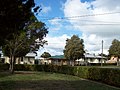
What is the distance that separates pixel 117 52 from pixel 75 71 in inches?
2275

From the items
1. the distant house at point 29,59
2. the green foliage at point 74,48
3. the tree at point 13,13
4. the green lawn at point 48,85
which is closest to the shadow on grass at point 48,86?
the green lawn at point 48,85

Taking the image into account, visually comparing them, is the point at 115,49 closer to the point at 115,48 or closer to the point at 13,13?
the point at 115,48

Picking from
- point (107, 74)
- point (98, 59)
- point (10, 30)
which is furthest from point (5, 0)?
point (98, 59)

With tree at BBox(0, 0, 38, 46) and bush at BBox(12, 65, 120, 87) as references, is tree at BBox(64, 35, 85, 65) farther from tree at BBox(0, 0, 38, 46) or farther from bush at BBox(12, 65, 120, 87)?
tree at BBox(0, 0, 38, 46)

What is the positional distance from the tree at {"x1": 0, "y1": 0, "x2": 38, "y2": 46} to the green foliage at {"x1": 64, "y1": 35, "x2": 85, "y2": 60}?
2589 inches

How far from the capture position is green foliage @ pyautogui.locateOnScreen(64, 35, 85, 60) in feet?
267

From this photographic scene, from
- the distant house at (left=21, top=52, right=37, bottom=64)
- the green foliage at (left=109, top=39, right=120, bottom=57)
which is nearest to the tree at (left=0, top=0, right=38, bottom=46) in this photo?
the distant house at (left=21, top=52, right=37, bottom=64)

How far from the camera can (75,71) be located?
1597 inches

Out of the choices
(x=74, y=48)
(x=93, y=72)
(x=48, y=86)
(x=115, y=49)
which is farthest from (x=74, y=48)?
(x=48, y=86)

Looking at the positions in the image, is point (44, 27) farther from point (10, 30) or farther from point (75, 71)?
point (10, 30)

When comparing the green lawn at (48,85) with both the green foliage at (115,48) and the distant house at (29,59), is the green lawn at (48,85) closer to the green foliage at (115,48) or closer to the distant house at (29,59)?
the distant house at (29,59)

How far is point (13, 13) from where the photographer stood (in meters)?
14.6

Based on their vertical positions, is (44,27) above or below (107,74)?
above

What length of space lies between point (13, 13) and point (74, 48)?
67.8 m
